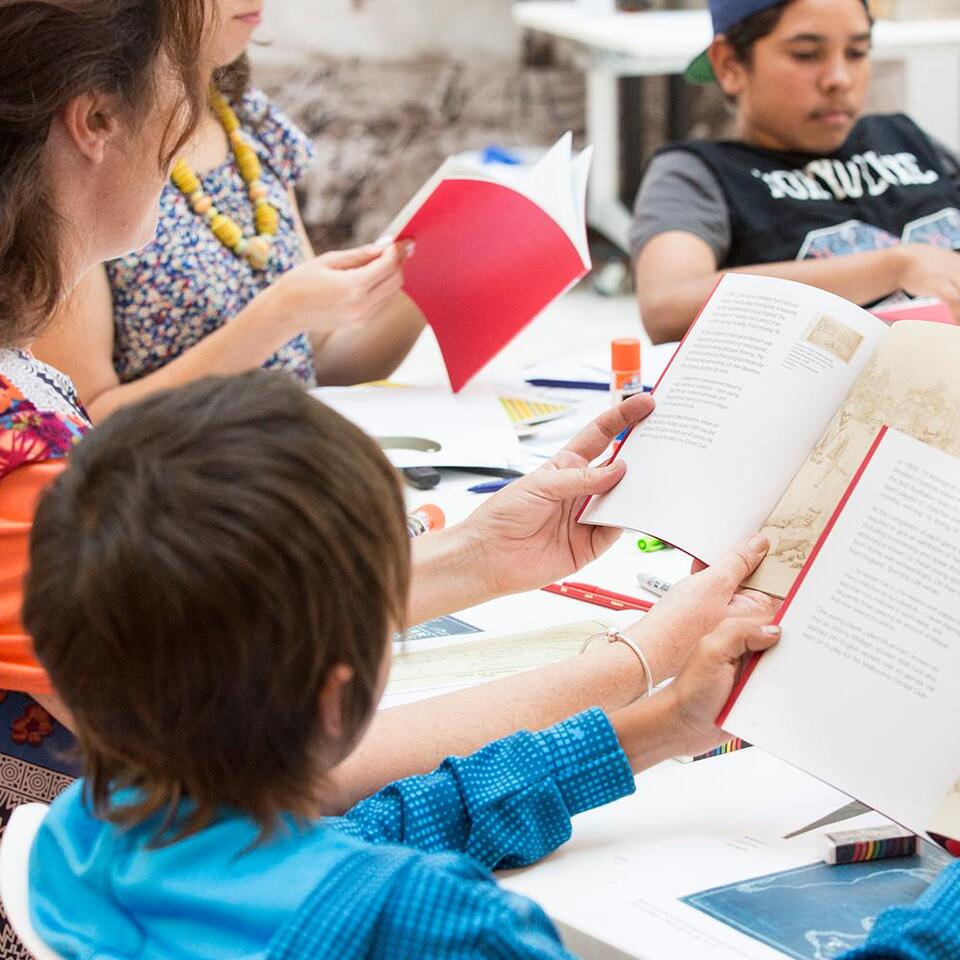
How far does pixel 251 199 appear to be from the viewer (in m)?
2.02

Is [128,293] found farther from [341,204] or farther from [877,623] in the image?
[341,204]

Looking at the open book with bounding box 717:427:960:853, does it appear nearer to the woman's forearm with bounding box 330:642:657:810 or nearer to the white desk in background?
the woman's forearm with bounding box 330:642:657:810

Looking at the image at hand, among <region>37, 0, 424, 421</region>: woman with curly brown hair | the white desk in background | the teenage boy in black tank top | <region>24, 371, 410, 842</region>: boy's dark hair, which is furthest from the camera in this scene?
the white desk in background

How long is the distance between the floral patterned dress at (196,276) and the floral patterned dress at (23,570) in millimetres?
746

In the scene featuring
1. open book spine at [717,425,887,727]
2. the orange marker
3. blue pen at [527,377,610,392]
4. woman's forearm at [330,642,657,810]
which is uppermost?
open book spine at [717,425,887,727]

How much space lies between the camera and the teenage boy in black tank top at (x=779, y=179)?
7.12 feet

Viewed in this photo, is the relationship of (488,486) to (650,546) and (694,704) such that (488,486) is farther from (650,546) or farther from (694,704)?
(694,704)

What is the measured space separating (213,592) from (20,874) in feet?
0.81

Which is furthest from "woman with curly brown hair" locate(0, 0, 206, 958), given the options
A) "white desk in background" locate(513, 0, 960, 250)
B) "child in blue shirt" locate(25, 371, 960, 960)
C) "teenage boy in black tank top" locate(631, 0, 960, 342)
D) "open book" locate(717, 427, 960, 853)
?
"white desk in background" locate(513, 0, 960, 250)

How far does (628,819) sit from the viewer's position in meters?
0.93

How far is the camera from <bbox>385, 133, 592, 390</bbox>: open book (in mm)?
1631

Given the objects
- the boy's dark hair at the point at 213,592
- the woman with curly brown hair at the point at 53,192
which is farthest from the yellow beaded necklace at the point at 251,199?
the boy's dark hair at the point at 213,592

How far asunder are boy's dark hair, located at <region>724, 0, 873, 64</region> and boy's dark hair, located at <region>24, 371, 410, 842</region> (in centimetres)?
172

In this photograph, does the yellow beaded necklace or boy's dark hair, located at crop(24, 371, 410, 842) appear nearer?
boy's dark hair, located at crop(24, 371, 410, 842)
